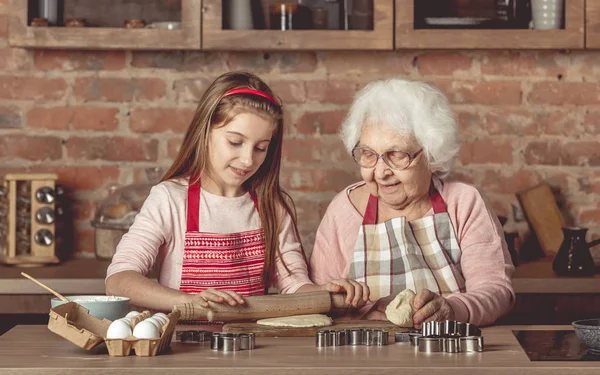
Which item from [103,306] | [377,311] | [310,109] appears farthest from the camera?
[310,109]

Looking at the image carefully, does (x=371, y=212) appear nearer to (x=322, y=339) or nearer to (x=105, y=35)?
(x=322, y=339)

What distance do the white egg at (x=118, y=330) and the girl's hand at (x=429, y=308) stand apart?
Result: 647 mm

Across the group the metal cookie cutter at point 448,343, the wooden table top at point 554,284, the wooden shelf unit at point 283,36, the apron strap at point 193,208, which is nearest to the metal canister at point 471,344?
the metal cookie cutter at point 448,343

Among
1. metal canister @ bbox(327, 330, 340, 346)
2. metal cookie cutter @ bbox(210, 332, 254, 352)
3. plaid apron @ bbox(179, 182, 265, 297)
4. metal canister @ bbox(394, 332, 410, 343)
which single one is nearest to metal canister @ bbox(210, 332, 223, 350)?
metal cookie cutter @ bbox(210, 332, 254, 352)

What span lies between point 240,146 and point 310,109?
1161mm

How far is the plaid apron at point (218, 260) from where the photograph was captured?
2545 mm

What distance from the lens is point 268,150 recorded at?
2.63m

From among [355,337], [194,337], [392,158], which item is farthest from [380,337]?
[392,158]

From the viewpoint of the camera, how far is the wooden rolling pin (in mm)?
2092

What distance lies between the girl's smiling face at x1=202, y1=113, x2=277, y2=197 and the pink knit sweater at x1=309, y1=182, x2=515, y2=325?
0.30m

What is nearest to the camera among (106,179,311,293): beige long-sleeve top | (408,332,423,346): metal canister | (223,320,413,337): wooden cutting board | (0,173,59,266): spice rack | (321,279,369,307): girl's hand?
(408,332,423,346): metal canister

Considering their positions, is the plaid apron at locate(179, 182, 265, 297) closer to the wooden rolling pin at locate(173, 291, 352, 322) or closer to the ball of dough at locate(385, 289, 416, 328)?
the wooden rolling pin at locate(173, 291, 352, 322)

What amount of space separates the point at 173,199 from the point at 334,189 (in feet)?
3.80

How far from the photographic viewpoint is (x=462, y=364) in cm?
179
